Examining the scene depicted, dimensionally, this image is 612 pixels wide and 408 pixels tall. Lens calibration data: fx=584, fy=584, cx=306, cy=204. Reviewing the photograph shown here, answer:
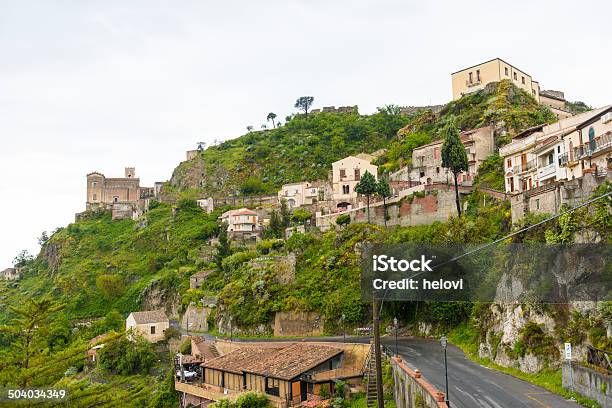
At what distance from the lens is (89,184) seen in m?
119

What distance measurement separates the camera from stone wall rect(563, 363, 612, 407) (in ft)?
62.3

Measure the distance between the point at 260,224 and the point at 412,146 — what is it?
24902 millimetres

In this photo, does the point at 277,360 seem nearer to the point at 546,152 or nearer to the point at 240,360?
the point at 240,360

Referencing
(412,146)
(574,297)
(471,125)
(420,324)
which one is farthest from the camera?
(412,146)

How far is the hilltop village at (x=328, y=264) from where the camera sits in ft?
89.9

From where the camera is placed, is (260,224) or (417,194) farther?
(260,224)

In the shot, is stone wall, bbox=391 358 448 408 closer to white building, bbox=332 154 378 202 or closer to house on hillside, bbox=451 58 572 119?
white building, bbox=332 154 378 202

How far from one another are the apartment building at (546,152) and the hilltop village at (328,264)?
0.53 ft

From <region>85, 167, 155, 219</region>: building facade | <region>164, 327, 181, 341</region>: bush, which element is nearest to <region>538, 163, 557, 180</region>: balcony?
<region>164, 327, 181, 341</region>: bush

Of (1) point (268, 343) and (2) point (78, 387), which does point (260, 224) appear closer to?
(1) point (268, 343)

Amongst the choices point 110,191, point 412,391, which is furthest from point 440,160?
point 110,191

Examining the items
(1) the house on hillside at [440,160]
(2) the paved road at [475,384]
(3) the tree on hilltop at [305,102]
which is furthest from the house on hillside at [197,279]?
(3) the tree on hilltop at [305,102]

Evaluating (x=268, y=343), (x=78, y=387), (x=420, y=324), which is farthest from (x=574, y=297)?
(x=268, y=343)

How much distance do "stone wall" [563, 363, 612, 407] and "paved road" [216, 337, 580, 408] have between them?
66 cm
